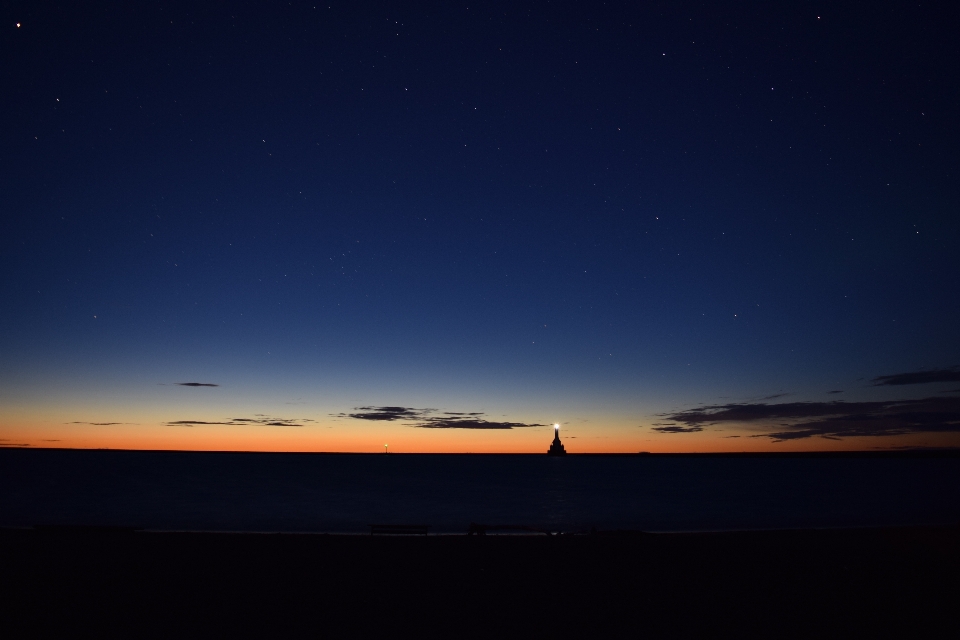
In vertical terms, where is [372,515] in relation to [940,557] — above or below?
below

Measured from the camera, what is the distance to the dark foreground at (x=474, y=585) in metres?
10.5

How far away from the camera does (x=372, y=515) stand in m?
53.6

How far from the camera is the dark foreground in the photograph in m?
10.5

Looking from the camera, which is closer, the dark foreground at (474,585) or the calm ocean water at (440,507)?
the dark foreground at (474,585)

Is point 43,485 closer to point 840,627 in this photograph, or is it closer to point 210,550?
point 210,550

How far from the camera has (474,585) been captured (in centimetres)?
1349

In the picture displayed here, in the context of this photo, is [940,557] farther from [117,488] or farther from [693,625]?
[117,488]

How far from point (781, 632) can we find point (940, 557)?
986 cm

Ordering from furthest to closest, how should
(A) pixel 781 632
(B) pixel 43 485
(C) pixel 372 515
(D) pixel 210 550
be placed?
(B) pixel 43 485
(C) pixel 372 515
(D) pixel 210 550
(A) pixel 781 632

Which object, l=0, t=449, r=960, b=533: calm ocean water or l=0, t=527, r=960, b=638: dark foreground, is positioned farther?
l=0, t=449, r=960, b=533: calm ocean water

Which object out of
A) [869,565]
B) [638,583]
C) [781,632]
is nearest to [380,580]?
[638,583]

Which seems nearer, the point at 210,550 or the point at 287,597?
the point at 287,597

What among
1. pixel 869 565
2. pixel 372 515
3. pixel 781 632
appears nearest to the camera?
pixel 781 632

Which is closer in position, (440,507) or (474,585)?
(474,585)
